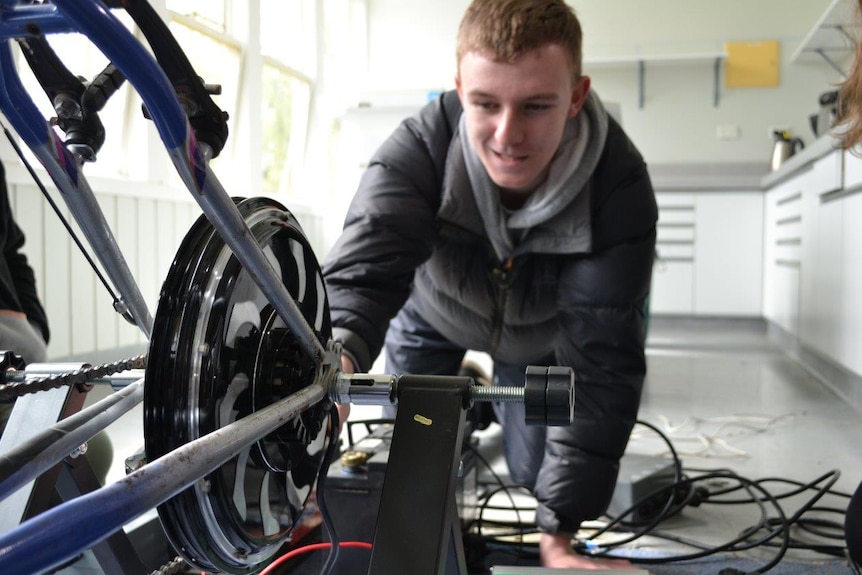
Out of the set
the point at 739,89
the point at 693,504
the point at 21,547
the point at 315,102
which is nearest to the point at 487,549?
the point at 693,504

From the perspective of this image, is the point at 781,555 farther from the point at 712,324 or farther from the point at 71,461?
the point at 712,324

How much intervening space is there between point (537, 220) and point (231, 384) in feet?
2.35

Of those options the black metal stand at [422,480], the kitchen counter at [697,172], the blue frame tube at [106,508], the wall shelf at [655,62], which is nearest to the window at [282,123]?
the wall shelf at [655,62]

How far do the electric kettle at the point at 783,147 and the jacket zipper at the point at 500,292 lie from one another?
168 inches

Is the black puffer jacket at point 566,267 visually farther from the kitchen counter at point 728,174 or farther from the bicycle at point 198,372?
the kitchen counter at point 728,174

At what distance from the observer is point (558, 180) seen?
119 centimetres

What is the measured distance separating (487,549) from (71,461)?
2.24 feet

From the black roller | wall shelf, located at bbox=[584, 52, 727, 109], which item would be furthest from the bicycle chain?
wall shelf, located at bbox=[584, 52, 727, 109]

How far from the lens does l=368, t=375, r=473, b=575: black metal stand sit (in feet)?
1.86

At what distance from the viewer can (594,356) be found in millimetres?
1231

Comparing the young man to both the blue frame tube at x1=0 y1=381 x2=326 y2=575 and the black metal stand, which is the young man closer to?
the black metal stand

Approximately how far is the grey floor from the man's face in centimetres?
67

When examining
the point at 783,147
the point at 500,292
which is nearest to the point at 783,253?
the point at 783,147

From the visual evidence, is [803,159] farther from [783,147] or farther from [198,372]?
[198,372]
